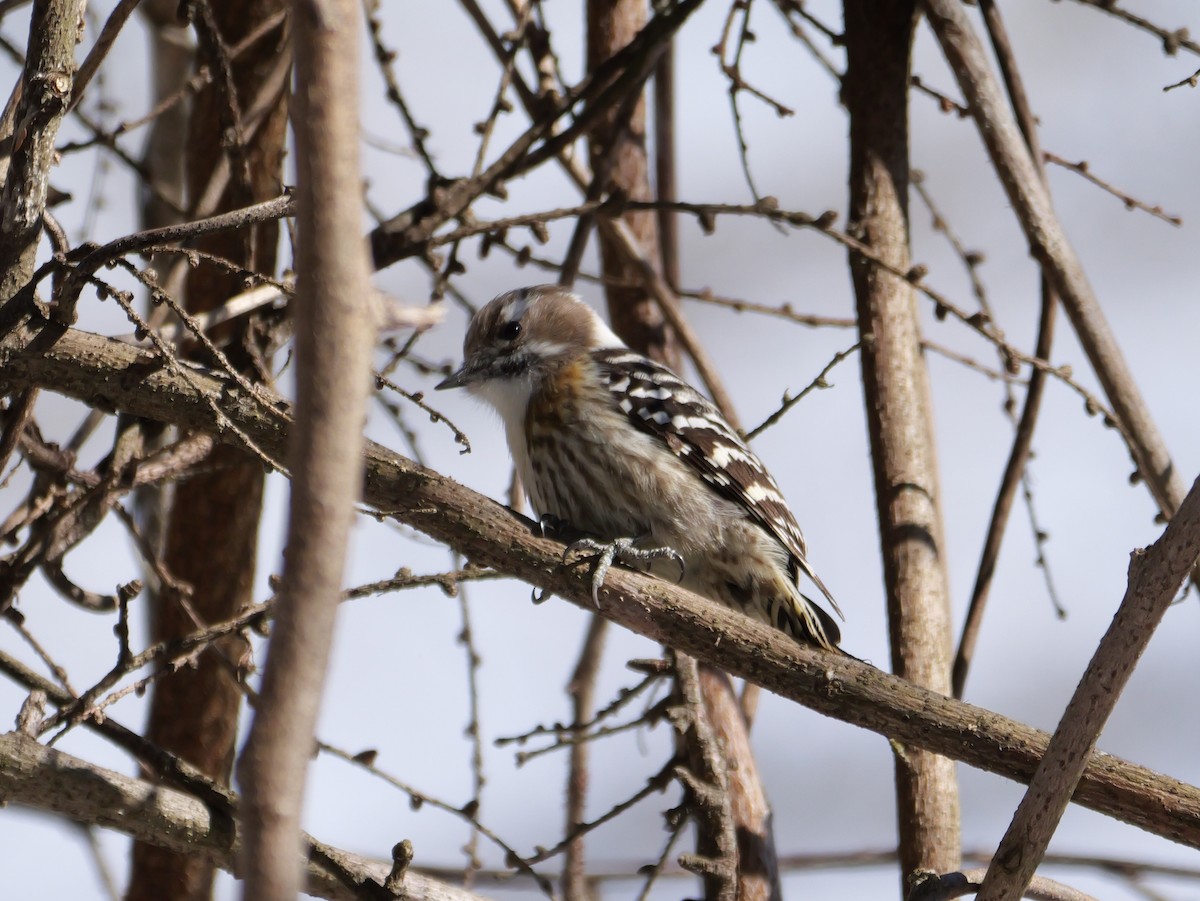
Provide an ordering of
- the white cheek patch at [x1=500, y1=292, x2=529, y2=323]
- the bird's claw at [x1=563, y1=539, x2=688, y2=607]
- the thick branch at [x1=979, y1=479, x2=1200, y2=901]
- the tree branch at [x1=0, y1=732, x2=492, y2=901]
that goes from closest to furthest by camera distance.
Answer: the thick branch at [x1=979, y1=479, x2=1200, y2=901] → the tree branch at [x1=0, y1=732, x2=492, y2=901] → the bird's claw at [x1=563, y1=539, x2=688, y2=607] → the white cheek patch at [x1=500, y1=292, x2=529, y2=323]

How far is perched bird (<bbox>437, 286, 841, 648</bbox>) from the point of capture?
3877mm

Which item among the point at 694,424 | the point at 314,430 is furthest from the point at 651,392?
the point at 314,430

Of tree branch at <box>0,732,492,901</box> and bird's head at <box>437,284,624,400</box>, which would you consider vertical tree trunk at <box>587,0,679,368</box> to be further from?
tree branch at <box>0,732,492,901</box>

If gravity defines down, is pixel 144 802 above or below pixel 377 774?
below

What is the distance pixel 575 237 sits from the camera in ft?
13.6

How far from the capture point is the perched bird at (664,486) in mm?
3877

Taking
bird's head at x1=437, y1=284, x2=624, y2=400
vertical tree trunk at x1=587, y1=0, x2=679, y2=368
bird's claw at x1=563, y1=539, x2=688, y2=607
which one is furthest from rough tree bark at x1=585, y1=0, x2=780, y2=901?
bird's claw at x1=563, y1=539, x2=688, y2=607

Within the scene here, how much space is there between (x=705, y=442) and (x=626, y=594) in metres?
1.35

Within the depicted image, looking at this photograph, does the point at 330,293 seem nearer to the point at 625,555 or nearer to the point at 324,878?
the point at 324,878

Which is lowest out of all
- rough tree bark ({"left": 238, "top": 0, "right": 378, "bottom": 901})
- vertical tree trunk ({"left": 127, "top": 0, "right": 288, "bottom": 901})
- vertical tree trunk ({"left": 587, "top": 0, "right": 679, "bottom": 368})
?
rough tree bark ({"left": 238, "top": 0, "right": 378, "bottom": 901})

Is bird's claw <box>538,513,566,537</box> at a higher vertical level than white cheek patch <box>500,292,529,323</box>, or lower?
lower

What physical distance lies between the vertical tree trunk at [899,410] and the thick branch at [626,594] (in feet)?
2.62

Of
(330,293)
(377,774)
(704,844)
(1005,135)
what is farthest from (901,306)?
(330,293)

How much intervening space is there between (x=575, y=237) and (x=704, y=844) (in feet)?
6.15
